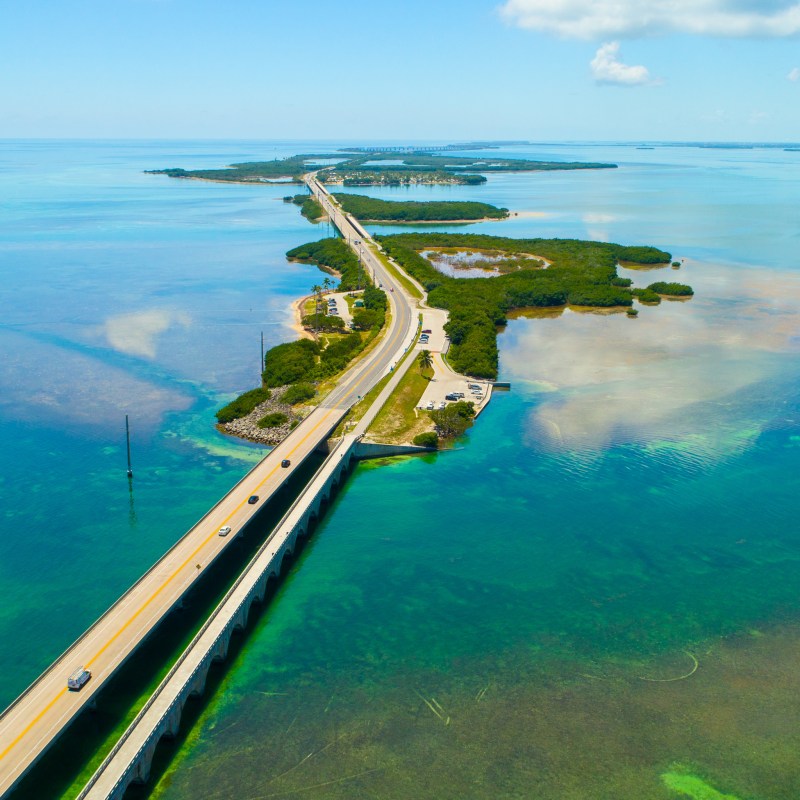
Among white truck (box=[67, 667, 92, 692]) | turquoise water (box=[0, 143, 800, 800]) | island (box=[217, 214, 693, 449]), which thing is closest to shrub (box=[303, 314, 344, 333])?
island (box=[217, 214, 693, 449])

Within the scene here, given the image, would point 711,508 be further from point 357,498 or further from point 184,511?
point 184,511

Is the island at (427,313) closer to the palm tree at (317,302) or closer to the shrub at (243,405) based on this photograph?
the shrub at (243,405)

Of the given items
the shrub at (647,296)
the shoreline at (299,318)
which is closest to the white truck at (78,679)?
the shoreline at (299,318)

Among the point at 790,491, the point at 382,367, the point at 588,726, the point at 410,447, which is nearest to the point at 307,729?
the point at 588,726

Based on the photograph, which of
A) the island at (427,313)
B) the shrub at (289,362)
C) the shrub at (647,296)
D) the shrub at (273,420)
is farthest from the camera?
the shrub at (647,296)

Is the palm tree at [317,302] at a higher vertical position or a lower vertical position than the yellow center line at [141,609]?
lower

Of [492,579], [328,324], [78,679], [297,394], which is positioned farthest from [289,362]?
[78,679]

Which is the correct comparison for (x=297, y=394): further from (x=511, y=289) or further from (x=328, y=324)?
(x=511, y=289)
